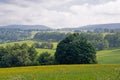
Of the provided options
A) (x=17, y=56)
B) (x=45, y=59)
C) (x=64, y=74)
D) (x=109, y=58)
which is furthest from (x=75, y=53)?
(x=109, y=58)

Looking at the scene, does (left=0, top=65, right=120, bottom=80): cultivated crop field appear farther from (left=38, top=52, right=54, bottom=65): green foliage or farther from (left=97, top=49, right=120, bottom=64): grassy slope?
(left=97, top=49, right=120, bottom=64): grassy slope

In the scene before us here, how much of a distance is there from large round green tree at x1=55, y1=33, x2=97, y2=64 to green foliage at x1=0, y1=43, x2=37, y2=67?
61.9 feet

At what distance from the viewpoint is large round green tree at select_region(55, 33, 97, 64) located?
3305 inches

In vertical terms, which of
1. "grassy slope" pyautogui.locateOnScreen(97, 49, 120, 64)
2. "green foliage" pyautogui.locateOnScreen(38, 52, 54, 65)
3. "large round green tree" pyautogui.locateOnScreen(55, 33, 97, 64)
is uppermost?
"large round green tree" pyautogui.locateOnScreen(55, 33, 97, 64)

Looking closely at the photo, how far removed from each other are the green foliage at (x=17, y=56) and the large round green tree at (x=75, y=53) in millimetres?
18853

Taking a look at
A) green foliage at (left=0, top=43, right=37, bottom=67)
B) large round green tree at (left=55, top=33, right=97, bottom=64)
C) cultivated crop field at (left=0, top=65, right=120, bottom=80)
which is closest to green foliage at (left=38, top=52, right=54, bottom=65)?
green foliage at (left=0, top=43, right=37, bottom=67)

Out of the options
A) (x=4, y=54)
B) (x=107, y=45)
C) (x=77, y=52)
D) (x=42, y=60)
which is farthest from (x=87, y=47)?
(x=107, y=45)

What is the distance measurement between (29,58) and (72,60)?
3281 centimetres

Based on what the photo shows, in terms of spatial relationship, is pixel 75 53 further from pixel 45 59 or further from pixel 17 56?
pixel 17 56

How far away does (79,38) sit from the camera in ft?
305

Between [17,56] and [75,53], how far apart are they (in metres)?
29.4

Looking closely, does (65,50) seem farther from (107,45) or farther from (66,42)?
(107,45)

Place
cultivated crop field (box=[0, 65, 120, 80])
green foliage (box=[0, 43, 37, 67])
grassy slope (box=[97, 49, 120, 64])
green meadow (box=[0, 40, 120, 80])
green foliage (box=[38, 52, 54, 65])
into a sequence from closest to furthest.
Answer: cultivated crop field (box=[0, 65, 120, 80]) < green meadow (box=[0, 40, 120, 80]) < green foliage (box=[38, 52, 54, 65]) < green foliage (box=[0, 43, 37, 67]) < grassy slope (box=[97, 49, 120, 64])

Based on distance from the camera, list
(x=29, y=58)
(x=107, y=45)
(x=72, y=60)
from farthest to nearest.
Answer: (x=107, y=45) → (x=29, y=58) → (x=72, y=60)
